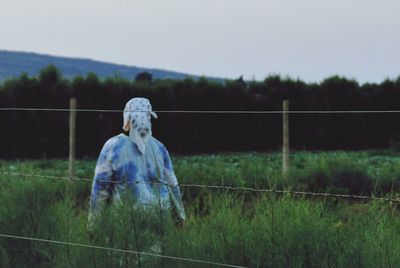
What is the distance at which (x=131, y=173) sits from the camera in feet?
19.4

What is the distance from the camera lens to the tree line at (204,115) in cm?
2005

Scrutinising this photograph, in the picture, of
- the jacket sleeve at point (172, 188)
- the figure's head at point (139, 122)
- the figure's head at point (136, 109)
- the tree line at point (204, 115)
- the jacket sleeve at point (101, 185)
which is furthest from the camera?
the tree line at point (204, 115)

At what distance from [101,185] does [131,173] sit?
8.7 inches

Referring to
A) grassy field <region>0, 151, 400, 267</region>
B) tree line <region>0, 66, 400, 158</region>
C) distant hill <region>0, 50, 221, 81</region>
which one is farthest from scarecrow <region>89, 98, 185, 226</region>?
distant hill <region>0, 50, 221, 81</region>

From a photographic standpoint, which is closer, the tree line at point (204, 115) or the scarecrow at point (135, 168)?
the scarecrow at point (135, 168)

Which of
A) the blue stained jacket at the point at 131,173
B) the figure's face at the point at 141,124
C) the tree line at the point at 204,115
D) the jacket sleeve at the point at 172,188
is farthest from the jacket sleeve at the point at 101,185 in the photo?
the tree line at the point at 204,115

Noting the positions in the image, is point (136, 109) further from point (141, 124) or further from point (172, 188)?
point (172, 188)

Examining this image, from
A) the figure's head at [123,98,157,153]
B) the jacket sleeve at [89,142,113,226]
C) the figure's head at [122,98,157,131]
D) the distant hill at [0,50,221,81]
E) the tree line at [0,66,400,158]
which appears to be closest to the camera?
the jacket sleeve at [89,142,113,226]

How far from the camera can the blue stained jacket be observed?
5.73 metres

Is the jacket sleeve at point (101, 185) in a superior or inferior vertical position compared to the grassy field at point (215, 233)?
superior

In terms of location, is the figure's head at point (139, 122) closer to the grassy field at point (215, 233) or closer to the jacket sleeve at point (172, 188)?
the jacket sleeve at point (172, 188)

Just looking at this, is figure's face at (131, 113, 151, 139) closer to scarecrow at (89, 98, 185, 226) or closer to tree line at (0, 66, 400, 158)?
scarecrow at (89, 98, 185, 226)

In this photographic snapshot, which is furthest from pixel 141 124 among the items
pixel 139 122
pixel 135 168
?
pixel 135 168

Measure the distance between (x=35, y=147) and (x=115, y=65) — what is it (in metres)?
82.7
